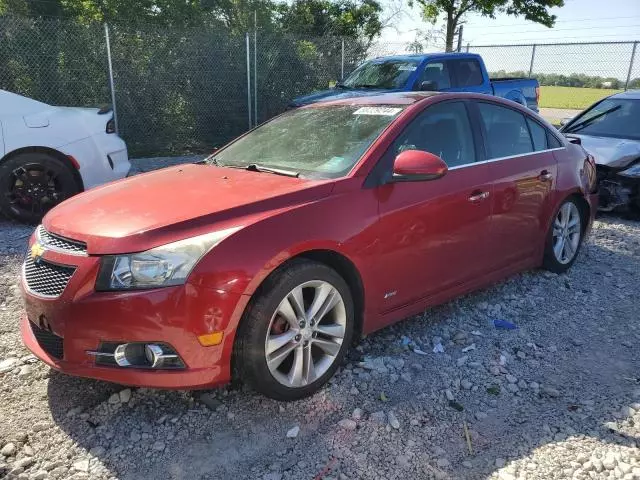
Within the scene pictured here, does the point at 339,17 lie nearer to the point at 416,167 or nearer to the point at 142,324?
the point at 416,167

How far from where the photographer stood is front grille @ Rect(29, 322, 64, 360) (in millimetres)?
2676

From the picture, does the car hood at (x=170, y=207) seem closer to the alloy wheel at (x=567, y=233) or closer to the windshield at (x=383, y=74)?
the alloy wheel at (x=567, y=233)

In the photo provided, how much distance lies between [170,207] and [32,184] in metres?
3.83

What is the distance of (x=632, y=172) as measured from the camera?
641 centimetres

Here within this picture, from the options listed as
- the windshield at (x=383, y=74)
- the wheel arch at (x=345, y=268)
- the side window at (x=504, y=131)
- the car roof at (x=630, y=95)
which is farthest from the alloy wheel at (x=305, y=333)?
the windshield at (x=383, y=74)

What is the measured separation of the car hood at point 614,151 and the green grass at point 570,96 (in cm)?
1308

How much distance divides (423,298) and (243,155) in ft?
5.16

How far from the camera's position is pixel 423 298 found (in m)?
3.54

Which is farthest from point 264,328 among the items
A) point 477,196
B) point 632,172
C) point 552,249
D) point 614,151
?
point 614,151

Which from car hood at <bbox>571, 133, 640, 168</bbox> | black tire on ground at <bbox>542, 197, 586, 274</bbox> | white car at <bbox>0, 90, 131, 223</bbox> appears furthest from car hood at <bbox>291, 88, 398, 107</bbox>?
black tire on ground at <bbox>542, 197, 586, 274</bbox>

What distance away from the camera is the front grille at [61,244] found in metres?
2.64

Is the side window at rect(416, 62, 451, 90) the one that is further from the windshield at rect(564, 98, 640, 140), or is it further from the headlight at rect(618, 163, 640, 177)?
the headlight at rect(618, 163, 640, 177)

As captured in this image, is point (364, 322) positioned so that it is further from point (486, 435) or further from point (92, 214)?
point (92, 214)

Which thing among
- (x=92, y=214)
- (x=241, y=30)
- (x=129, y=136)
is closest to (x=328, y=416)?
(x=92, y=214)
